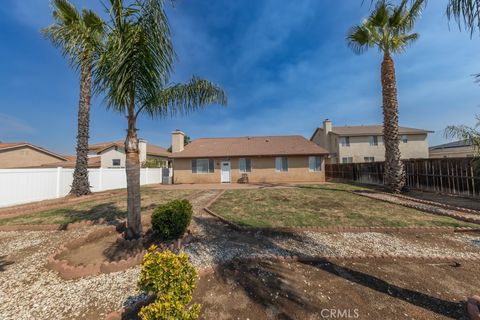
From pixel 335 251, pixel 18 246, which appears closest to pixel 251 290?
pixel 335 251

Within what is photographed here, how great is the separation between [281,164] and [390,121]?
30.1 feet

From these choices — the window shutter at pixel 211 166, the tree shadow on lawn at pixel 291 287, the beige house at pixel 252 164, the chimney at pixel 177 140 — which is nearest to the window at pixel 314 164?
the beige house at pixel 252 164

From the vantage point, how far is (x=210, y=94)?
18.3 feet

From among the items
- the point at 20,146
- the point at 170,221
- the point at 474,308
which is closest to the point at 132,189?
the point at 170,221

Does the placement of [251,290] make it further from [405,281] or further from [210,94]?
[210,94]

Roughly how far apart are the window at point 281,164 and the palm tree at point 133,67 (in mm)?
15221

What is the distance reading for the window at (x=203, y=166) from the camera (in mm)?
19359

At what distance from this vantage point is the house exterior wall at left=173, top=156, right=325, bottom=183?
1864cm

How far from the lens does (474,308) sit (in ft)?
7.87

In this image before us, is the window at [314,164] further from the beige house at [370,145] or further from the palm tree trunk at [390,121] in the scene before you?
the beige house at [370,145]

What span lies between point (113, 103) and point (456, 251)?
26.4 feet

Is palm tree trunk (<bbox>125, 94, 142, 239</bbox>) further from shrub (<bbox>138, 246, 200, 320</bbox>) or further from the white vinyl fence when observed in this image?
the white vinyl fence

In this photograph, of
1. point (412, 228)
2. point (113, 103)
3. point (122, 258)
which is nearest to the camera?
point (122, 258)

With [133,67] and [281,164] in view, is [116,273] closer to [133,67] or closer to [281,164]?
[133,67]
